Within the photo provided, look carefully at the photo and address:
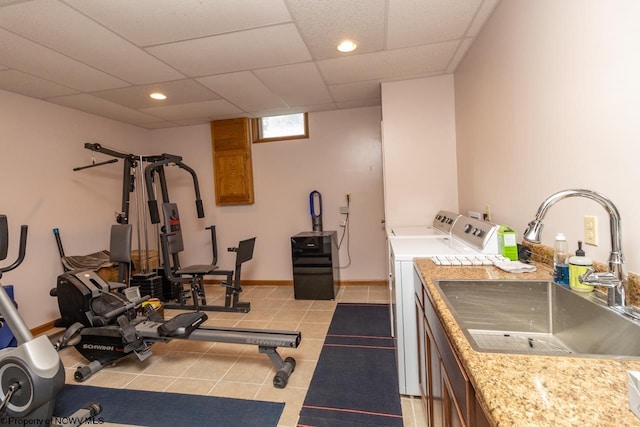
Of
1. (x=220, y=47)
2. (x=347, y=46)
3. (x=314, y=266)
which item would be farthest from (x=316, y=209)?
(x=220, y=47)

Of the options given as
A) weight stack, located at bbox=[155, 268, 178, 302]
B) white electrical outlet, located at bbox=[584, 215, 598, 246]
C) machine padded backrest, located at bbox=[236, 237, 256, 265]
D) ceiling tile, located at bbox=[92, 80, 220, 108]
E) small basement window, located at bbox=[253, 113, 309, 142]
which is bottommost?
weight stack, located at bbox=[155, 268, 178, 302]

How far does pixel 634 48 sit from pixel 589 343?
963mm

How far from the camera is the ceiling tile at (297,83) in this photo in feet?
8.62

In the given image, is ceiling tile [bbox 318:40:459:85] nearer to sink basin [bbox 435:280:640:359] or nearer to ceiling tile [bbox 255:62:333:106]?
ceiling tile [bbox 255:62:333:106]

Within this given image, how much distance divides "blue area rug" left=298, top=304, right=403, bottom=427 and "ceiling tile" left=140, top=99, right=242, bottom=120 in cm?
290

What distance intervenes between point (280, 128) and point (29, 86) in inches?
104

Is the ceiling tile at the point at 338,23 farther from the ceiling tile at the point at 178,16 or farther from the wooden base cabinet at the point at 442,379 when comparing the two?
the wooden base cabinet at the point at 442,379

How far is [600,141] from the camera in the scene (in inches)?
41.1

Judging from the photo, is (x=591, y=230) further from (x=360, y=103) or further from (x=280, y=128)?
(x=280, y=128)

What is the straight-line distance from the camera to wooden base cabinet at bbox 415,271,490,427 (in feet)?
2.34

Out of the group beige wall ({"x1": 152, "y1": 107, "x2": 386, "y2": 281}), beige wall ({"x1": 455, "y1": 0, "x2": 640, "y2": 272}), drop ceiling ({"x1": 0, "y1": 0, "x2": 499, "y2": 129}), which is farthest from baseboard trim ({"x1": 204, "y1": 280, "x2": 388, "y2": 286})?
drop ceiling ({"x1": 0, "y1": 0, "x2": 499, "y2": 129})

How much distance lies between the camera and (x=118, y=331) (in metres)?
2.17

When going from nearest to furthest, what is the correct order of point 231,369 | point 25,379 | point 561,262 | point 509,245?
point 561,262, point 25,379, point 509,245, point 231,369

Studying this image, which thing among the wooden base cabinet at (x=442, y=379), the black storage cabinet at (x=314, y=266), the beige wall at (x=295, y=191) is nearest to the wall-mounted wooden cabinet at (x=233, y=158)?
the beige wall at (x=295, y=191)
